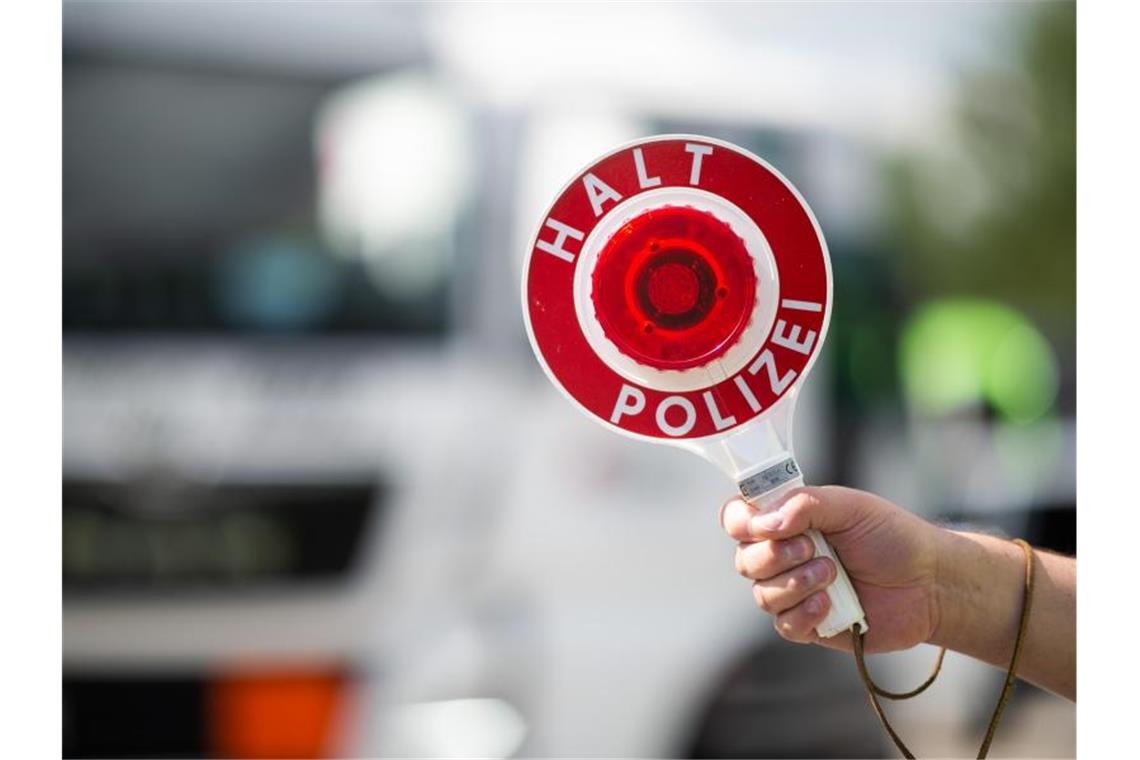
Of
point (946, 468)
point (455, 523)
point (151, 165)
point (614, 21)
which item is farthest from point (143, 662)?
point (946, 468)

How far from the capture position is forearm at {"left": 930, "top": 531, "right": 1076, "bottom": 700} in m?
1.35

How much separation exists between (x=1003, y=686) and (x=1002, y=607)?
149 mm

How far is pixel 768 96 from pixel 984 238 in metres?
7.76

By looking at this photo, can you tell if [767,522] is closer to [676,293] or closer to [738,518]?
[738,518]

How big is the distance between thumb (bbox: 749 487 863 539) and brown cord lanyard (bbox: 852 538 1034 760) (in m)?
0.10

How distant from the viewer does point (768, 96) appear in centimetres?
409

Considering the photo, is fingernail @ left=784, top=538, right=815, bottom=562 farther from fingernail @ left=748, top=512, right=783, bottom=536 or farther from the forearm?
the forearm

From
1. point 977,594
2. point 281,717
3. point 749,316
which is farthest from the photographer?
point 281,717

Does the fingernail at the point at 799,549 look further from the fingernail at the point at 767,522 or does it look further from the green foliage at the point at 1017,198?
the green foliage at the point at 1017,198

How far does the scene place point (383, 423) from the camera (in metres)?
3.80

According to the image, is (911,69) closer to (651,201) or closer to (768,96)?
(768,96)

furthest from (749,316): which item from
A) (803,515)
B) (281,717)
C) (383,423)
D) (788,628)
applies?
(281,717)

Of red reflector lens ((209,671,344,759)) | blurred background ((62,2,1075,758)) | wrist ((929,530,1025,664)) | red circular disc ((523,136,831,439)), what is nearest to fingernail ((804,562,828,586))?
red circular disc ((523,136,831,439))

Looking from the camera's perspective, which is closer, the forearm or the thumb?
the thumb
